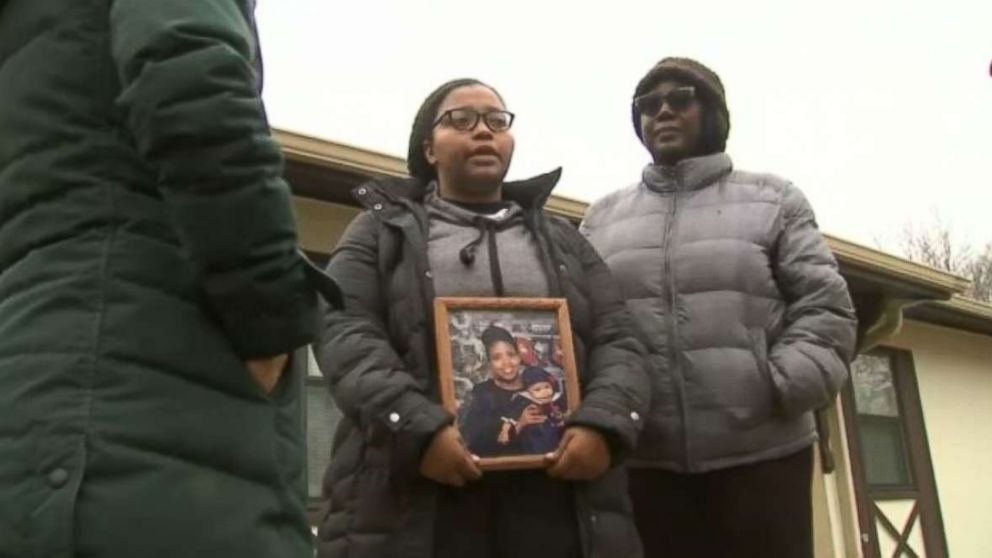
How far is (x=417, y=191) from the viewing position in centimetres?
295

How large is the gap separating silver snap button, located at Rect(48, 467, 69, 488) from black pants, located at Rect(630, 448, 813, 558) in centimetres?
177

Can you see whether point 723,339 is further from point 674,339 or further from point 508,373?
point 508,373

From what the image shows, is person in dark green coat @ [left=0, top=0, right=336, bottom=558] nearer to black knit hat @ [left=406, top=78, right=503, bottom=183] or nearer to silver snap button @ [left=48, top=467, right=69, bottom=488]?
silver snap button @ [left=48, top=467, right=69, bottom=488]

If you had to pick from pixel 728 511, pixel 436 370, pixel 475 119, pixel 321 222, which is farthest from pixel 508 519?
pixel 321 222

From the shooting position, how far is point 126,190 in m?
1.60

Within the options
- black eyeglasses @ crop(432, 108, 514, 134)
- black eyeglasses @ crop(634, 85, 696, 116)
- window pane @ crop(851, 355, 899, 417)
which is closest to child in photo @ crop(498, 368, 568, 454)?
black eyeglasses @ crop(432, 108, 514, 134)

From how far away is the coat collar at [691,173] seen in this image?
3.18 m

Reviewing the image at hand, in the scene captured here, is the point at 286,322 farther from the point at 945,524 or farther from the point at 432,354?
the point at 945,524

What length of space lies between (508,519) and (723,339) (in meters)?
0.78

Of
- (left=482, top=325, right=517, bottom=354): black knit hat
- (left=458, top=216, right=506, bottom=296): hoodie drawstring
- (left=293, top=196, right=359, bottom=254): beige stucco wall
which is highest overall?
(left=293, top=196, right=359, bottom=254): beige stucco wall

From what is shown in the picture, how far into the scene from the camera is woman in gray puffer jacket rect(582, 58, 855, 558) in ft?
9.31

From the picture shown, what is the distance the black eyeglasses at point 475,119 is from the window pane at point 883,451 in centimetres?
901

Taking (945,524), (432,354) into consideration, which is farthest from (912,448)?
(432,354)

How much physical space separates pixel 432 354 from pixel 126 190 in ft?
3.67
